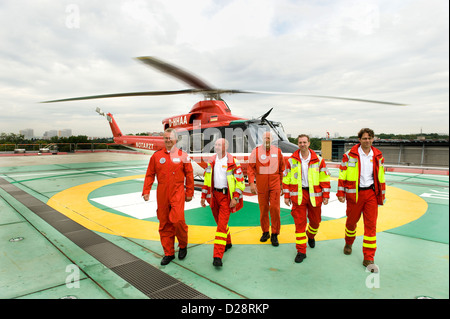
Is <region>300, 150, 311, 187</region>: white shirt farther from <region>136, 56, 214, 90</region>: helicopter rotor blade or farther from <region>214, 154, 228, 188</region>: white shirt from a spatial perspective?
<region>136, 56, 214, 90</region>: helicopter rotor blade

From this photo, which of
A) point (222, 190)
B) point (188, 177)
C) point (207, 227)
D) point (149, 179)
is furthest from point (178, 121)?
point (222, 190)

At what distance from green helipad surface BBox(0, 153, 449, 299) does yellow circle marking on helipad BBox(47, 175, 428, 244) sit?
3 centimetres

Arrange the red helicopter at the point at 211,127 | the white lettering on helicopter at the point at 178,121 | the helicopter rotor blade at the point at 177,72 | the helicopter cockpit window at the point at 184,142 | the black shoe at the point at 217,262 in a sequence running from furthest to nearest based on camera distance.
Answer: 1. the white lettering on helicopter at the point at 178,121
2. the helicopter cockpit window at the point at 184,142
3. the red helicopter at the point at 211,127
4. the helicopter rotor blade at the point at 177,72
5. the black shoe at the point at 217,262

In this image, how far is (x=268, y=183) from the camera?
4340 millimetres

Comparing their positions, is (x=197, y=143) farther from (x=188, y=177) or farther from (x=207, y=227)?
(x=188, y=177)

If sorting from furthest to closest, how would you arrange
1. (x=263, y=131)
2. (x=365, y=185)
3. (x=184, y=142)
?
(x=184, y=142)
(x=263, y=131)
(x=365, y=185)

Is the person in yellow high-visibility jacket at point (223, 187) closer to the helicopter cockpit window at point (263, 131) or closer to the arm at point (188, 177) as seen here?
the arm at point (188, 177)

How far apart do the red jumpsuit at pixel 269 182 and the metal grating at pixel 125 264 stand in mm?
1829

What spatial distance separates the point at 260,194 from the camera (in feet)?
14.3

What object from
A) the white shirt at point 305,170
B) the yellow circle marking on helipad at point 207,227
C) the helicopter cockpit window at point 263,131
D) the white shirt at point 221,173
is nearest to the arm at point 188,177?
the white shirt at point 221,173

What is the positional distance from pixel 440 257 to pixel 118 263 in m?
4.67

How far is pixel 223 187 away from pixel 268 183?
0.90 meters

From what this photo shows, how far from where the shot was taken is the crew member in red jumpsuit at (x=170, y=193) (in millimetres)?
3723
